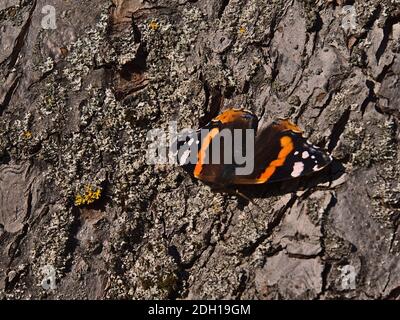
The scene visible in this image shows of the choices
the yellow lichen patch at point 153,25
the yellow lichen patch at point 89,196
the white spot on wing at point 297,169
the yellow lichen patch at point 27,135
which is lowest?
the yellow lichen patch at point 89,196

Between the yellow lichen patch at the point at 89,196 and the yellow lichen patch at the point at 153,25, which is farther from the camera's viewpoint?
the yellow lichen patch at the point at 153,25

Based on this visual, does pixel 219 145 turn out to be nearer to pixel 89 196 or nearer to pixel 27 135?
pixel 89 196

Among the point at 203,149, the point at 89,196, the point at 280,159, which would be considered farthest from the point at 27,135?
the point at 280,159

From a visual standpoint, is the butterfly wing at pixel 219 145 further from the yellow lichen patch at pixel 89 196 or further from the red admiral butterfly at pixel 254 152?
the yellow lichen patch at pixel 89 196

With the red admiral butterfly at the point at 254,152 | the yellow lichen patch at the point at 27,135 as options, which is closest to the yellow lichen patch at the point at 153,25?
the red admiral butterfly at the point at 254,152

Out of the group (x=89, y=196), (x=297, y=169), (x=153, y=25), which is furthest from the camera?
(x=153, y=25)

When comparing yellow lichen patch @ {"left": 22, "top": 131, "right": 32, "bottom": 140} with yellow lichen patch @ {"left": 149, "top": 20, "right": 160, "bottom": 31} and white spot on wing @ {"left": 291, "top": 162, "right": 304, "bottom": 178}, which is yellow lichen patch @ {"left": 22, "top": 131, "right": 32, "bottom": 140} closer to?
yellow lichen patch @ {"left": 149, "top": 20, "right": 160, "bottom": 31}

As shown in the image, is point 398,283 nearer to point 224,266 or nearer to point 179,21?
point 224,266
